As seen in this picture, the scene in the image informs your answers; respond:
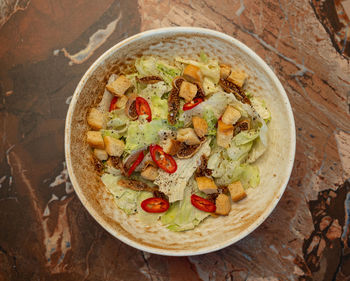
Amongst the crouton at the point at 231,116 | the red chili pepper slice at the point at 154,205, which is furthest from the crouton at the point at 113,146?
the crouton at the point at 231,116

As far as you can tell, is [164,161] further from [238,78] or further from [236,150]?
[238,78]

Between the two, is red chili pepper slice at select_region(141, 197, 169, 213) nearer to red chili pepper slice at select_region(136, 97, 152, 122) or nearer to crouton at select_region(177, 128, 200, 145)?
crouton at select_region(177, 128, 200, 145)

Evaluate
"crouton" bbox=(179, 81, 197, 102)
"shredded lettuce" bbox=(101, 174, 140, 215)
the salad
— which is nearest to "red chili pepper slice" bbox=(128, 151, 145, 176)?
the salad

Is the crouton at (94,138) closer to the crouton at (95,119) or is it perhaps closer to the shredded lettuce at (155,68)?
the crouton at (95,119)

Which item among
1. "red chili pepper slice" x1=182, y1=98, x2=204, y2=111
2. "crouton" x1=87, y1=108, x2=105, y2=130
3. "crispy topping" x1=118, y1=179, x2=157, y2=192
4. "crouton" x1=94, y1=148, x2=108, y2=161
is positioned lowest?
"crispy topping" x1=118, y1=179, x2=157, y2=192

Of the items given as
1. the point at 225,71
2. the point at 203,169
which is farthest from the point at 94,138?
the point at 225,71
